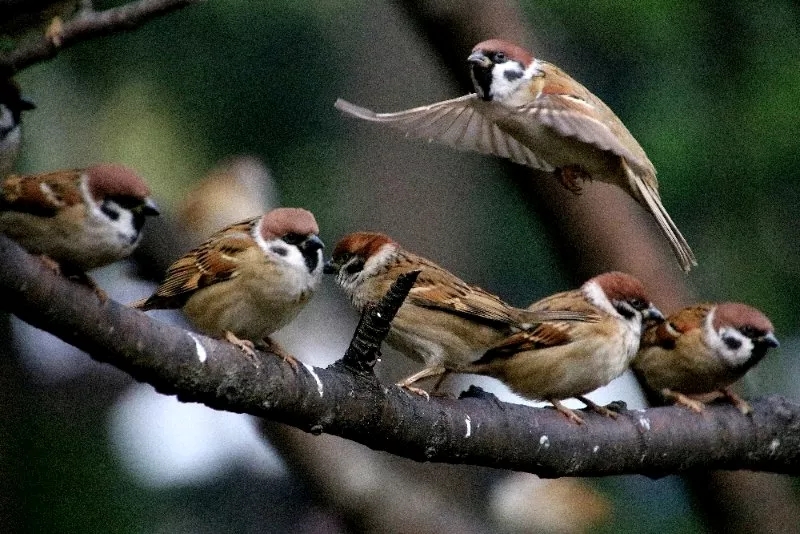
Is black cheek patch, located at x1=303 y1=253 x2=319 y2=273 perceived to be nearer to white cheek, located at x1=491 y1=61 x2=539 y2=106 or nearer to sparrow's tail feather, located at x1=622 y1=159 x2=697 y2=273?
white cheek, located at x1=491 y1=61 x2=539 y2=106

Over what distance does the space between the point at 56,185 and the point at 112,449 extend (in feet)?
13.4

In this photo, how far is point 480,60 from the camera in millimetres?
4633

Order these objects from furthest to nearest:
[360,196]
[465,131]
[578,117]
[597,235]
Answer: [360,196], [597,235], [465,131], [578,117]

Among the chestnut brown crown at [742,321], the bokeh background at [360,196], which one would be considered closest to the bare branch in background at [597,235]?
the bokeh background at [360,196]

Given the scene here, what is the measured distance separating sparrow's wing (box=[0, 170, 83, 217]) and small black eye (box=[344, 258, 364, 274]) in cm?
154

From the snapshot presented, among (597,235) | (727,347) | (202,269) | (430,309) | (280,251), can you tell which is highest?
(280,251)

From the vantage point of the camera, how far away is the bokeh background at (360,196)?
6.00 metres

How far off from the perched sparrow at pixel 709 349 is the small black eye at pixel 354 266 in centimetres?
123

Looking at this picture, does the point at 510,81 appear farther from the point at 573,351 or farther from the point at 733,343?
the point at 733,343

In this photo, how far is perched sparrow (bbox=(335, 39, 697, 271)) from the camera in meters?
4.52

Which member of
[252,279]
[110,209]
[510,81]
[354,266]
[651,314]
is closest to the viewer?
[110,209]

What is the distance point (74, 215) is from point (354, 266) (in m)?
1.67

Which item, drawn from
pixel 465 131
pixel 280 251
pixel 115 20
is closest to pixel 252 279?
pixel 280 251

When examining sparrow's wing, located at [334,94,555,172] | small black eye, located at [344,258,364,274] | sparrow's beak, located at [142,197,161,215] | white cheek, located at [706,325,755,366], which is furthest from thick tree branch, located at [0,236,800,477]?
sparrow's wing, located at [334,94,555,172]
